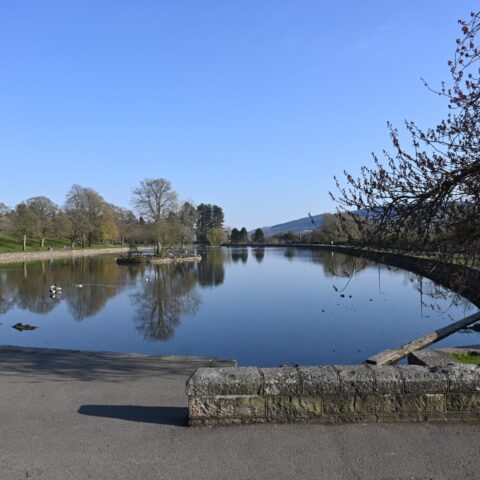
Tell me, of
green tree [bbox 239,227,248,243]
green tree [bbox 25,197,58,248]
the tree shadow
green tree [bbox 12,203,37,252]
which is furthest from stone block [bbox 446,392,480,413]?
green tree [bbox 239,227,248,243]

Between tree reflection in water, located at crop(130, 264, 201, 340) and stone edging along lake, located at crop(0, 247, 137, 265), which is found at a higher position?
stone edging along lake, located at crop(0, 247, 137, 265)

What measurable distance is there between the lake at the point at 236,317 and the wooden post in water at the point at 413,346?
374 mm

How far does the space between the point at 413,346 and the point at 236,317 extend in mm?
8946

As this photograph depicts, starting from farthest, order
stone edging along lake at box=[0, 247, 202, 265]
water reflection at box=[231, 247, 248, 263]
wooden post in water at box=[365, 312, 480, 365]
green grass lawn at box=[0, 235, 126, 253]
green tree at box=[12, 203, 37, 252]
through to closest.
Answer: green grass lawn at box=[0, 235, 126, 253] < green tree at box=[12, 203, 37, 252] < water reflection at box=[231, 247, 248, 263] < stone edging along lake at box=[0, 247, 202, 265] < wooden post in water at box=[365, 312, 480, 365]

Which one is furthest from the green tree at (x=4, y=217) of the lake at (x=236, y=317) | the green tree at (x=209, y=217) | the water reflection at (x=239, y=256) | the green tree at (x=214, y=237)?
the green tree at (x=209, y=217)

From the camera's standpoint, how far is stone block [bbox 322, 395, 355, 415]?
484 cm

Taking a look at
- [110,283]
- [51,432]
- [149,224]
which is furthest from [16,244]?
[51,432]

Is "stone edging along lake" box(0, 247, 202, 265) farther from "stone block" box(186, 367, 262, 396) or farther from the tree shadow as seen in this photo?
"stone block" box(186, 367, 262, 396)

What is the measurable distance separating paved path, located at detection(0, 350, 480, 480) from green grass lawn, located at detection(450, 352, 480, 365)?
10.7 ft

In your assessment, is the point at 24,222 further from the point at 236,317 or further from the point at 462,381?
the point at 462,381

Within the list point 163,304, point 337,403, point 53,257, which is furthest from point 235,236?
point 337,403

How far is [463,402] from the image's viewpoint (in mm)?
4867

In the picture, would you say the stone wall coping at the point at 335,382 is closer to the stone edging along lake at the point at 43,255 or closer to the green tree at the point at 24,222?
the stone edging along lake at the point at 43,255

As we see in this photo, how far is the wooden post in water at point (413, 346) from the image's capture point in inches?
403
